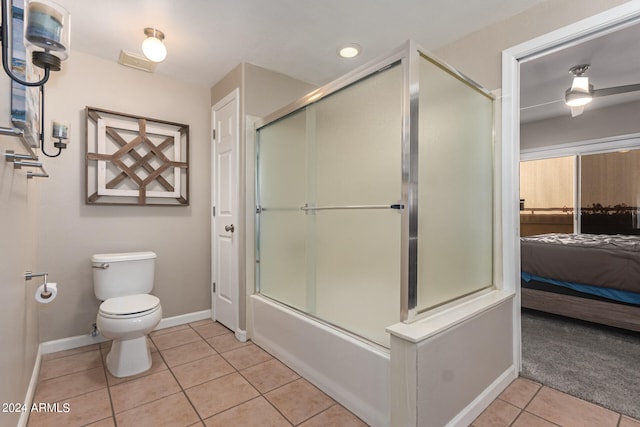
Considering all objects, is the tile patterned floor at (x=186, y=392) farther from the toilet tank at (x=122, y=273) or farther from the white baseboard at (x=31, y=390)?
the toilet tank at (x=122, y=273)

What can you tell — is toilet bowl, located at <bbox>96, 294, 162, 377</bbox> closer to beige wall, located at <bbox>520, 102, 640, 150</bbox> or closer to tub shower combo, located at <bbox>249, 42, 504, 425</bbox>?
tub shower combo, located at <bbox>249, 42, 504, 425</bbox>

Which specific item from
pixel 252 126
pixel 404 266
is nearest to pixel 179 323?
pixel 252 126

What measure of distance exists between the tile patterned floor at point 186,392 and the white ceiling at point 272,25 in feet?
7.33

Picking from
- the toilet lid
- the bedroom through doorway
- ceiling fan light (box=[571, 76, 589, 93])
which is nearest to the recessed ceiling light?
the bedroom through doorway

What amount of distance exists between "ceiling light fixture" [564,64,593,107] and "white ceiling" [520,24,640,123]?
0.06m

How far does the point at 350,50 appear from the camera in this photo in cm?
231

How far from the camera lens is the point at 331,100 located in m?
1.92

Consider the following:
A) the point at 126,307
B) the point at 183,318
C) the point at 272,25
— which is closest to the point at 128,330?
the point at 126,307

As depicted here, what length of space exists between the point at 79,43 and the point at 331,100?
1889 millimetres

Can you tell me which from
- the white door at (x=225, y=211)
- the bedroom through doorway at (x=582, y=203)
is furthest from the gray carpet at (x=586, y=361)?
the white door at (x=225, y=211)

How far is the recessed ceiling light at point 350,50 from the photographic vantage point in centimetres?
225

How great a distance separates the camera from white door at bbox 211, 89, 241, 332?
8.45 ft

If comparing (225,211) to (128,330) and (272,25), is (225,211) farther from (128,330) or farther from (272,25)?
(272,25)

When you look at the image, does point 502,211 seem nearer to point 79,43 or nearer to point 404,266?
point 404,266
